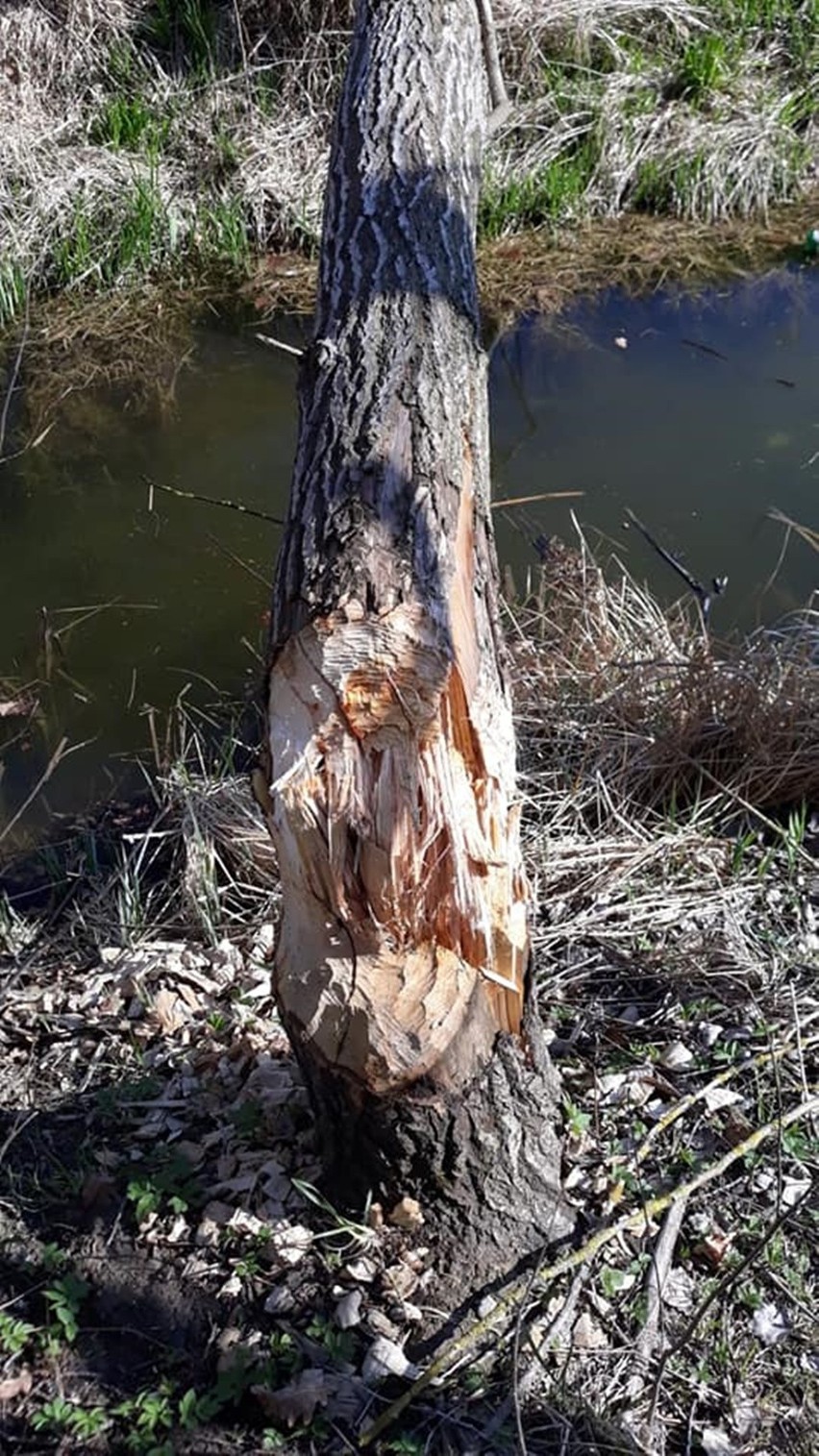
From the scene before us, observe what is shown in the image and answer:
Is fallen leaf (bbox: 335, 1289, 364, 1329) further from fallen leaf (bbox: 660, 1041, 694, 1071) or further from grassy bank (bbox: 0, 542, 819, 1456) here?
fallen leaf (bbox: 660, 1041, 694, 1071)

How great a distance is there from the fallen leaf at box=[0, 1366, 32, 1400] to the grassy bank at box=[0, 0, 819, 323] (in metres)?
5.65

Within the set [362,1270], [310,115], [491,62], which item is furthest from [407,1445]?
[310,115]

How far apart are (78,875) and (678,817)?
1.57 m

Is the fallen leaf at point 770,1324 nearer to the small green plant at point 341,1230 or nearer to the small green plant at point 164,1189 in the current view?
the small green plant at point 341,1230

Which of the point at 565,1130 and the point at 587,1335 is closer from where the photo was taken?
the point at 587,1335

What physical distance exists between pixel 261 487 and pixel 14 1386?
3824 mm

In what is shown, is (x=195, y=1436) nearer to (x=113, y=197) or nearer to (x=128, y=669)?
(x=128, y=669)

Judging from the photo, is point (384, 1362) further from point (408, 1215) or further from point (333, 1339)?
point (408, 1215)

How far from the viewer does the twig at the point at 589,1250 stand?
6.29ft

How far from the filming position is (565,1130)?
2355 mm

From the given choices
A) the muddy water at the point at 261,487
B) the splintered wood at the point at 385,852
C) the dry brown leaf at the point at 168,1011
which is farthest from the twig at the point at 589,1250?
the muddy water at the point at 261,487

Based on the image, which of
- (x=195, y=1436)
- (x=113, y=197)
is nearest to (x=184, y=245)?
(x=113, y=197)

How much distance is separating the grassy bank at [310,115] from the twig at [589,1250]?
5.59 metres

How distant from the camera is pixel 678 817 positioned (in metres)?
3.28
